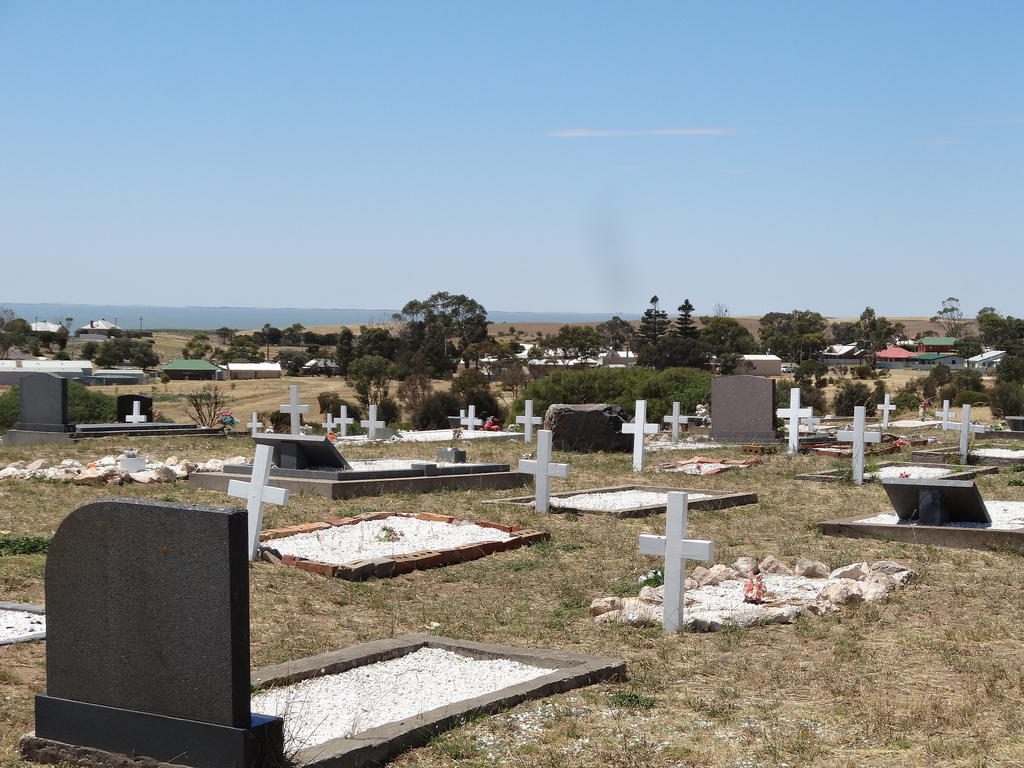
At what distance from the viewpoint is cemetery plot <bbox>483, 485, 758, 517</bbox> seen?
1361cm

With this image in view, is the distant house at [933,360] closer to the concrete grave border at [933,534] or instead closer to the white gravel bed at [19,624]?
the concrete grave border at [933,534]

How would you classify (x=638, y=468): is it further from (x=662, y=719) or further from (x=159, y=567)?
(x=159, y=567)

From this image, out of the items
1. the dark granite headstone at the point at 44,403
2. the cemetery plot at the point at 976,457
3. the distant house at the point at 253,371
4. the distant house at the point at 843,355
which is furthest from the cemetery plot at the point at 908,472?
the distant house at the point at 843,355

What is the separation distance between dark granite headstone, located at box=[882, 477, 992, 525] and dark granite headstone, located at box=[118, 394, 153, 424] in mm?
20418

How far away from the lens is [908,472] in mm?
18594

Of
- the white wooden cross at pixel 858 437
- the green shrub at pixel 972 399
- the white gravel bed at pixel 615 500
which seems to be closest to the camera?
the white gravel bed at pixel 615 500

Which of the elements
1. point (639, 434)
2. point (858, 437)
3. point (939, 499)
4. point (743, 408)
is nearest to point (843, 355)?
point (743, 408)

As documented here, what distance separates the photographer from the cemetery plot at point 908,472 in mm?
17562

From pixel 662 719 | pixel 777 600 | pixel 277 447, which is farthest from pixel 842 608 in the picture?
pixel 277 447

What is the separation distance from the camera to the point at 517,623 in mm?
7730

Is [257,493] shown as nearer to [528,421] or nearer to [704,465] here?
[704,465]

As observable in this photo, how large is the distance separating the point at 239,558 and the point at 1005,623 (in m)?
5.61

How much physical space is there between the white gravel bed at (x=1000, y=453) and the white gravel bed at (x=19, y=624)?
1820 cm

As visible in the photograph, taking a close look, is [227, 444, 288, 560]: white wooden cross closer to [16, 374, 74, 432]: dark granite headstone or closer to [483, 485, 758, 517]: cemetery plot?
[483, 485, 758, 517]: cemetery plot
